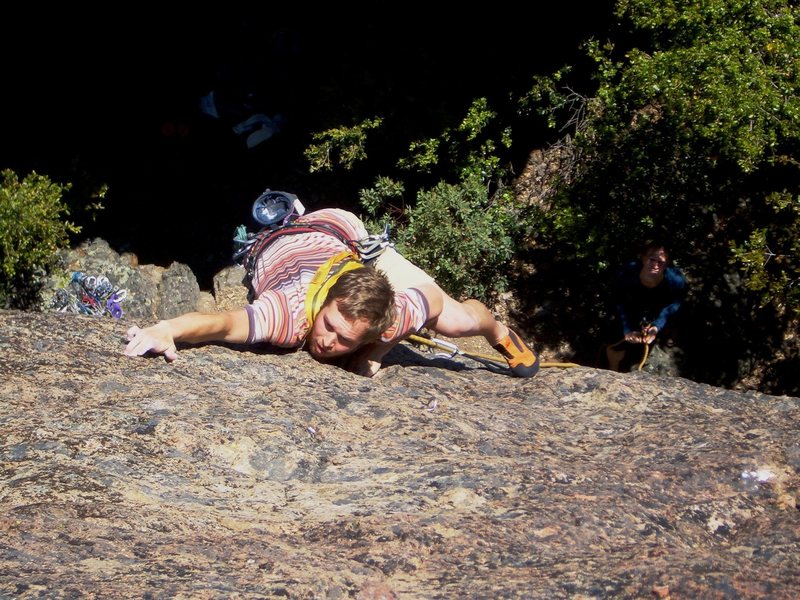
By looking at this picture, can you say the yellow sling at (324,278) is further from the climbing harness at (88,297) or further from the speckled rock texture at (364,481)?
the climbing harness at (88,297)

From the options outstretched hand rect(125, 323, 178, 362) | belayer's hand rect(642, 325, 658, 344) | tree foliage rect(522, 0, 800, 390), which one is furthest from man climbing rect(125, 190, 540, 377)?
tree foliage rect(522, 0, 800, 390)

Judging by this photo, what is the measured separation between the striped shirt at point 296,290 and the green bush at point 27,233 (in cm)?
273

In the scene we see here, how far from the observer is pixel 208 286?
870 centimetres

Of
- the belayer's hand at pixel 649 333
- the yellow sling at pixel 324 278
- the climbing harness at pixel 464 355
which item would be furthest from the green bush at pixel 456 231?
the yellow sling at pixel 324 278

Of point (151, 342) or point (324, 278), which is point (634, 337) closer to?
point (324, 278)

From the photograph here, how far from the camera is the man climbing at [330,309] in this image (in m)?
3.79

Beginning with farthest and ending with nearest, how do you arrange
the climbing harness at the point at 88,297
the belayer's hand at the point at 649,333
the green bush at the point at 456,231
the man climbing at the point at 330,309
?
the green bush at the point at 456,231 < the climbing harness at the point at 88,297 < the belayer's hand at the point at 649,333 < the man climbing at the point at 330,309

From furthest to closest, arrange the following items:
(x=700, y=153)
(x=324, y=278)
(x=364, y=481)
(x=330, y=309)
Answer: (x=700, y=153), (x=324, y=278), (x=330, y=309), (x=364, y=481)

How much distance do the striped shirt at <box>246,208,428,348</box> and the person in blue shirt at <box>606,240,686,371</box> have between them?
104 inches

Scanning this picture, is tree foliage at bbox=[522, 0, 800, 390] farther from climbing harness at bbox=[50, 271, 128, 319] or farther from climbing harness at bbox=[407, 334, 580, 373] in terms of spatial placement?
climbing harness at bbox=[50, 271, 128, 319]

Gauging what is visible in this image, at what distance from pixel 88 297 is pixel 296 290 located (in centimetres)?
385

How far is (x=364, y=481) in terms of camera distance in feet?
10.1

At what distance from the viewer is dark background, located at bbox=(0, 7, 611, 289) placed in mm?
8078

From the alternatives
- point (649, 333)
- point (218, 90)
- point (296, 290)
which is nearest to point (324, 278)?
point (296, 290)
